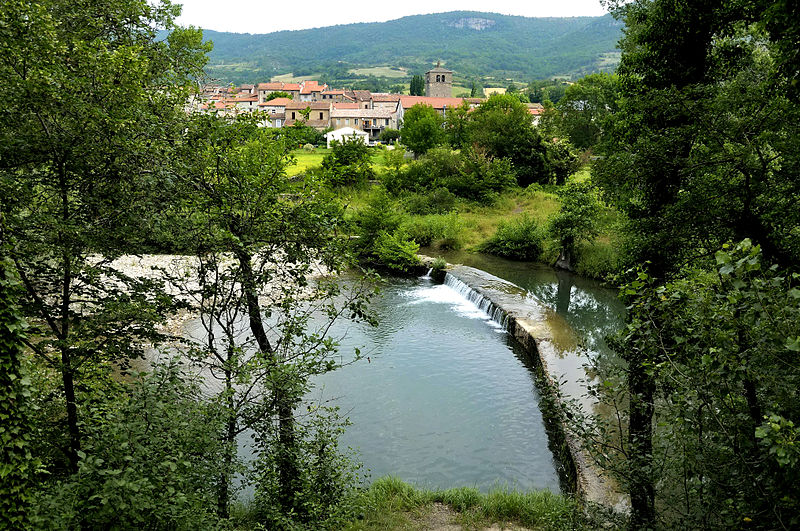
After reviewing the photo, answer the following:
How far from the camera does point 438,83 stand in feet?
331

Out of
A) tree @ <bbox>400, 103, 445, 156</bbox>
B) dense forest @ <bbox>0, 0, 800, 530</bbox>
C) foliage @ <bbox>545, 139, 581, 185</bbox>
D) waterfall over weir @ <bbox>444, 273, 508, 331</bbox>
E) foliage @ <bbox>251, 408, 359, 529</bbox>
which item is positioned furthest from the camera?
tree @ <bbox>400, 103, 445, 156</bbox>

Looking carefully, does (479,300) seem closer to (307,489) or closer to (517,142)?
(307,489)

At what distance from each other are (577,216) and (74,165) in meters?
18.3

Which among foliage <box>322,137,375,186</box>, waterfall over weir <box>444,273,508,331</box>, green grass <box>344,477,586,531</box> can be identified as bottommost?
waterfall over weir <box>444,273,508,331</box>

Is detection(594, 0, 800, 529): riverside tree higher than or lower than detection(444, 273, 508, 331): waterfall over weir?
higher

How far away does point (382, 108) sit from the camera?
78.1 meters

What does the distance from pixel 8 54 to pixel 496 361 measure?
38.5ft

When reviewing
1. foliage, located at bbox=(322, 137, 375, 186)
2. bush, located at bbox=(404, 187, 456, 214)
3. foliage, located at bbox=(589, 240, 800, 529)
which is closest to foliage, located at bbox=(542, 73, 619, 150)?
bush, located at bbox=(404, 187, 456, 214)

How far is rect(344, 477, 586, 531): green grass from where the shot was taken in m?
7.09

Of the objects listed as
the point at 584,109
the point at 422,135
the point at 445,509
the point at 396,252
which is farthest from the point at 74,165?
the point at 584,109

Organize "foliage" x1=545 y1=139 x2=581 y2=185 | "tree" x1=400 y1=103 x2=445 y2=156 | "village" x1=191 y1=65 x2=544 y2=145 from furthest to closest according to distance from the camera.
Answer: "village" x1=191 y1=65 x2=544 y2=145, "tree" x1=400 y1=103 x2=445 y2=156, "foliage" x1=545 y1=139 x2=581 y2=185

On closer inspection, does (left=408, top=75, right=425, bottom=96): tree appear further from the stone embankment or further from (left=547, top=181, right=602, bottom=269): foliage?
the stone embankment

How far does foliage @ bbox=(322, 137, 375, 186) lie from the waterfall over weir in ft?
17.4

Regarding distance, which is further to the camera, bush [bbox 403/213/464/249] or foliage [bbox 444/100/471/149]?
foliage [bbox 444/100/471/149]
